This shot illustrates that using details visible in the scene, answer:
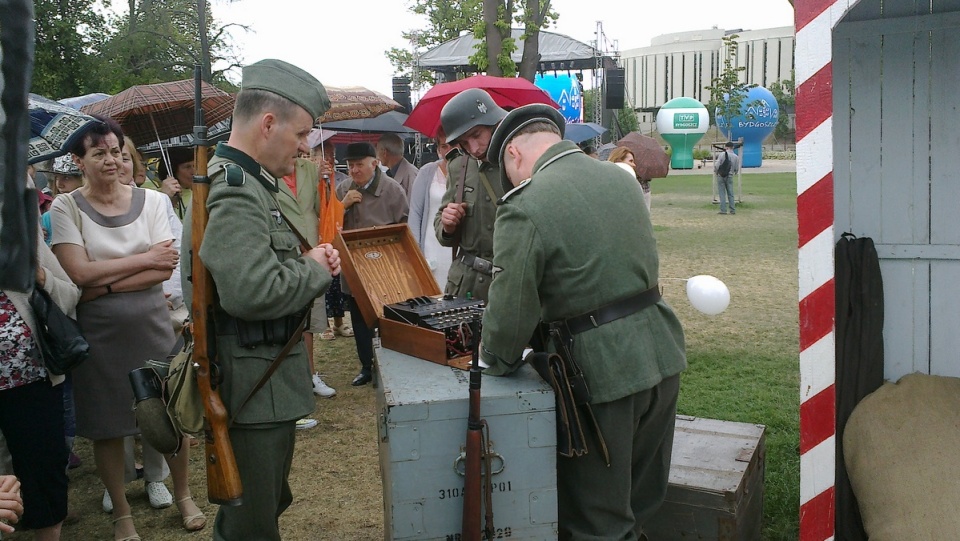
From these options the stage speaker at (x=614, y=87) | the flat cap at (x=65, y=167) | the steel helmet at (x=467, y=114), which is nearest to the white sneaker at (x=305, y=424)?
the flat cap at (x=65, y=167)

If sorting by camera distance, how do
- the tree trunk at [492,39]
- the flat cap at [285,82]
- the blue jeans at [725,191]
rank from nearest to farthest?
the flat cap at [285,82] → the tree trunk at [492,39] → the blue jeans at [725,191]

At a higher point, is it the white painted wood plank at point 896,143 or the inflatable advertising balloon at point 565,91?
the inflatable advertising balloon at point 565,91

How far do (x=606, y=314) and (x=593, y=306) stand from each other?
51 millimetres

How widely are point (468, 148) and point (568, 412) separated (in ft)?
5.25

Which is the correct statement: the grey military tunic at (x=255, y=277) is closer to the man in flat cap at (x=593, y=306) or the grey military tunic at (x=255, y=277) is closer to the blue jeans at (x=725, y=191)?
the man in flat cap at (x=593, y=306)

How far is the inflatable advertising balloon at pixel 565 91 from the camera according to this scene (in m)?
22.8

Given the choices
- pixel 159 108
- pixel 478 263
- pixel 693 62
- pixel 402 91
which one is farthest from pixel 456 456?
pixel 693 62

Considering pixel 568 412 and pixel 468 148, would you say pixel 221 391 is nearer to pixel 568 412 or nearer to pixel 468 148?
pixel 568 412

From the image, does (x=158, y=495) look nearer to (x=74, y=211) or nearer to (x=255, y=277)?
(x=74, y=211)

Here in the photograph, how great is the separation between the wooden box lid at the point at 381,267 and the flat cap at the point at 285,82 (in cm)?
93

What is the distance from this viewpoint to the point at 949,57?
330 centimetres

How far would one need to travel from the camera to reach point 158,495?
13.9 ft

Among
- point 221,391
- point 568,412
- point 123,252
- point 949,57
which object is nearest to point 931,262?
point 949,57

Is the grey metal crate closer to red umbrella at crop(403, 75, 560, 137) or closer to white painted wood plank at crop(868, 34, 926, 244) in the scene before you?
white painted wood plank at crop(868, 34, 926, 244)
